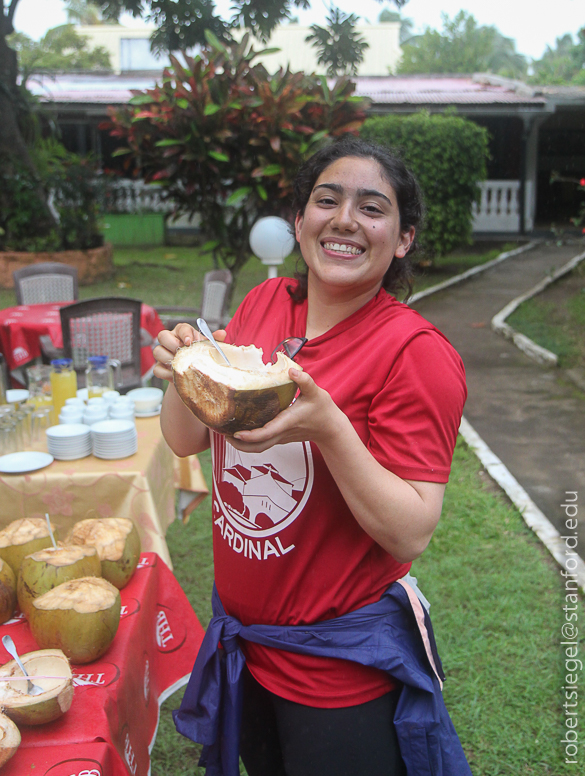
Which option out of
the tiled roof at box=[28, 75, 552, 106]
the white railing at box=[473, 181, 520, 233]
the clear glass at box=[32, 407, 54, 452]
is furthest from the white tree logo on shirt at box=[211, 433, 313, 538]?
the white railing at box=[473, 181, 520, 233]

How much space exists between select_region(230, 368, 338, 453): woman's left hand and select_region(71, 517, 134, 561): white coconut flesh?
0.82 m

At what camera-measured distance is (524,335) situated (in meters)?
7.90

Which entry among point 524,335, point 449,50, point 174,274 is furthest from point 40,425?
point 449,50

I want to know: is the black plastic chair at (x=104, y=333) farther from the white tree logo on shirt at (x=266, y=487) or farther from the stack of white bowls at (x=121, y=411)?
the white tree logo on shirt at (x=266, y=487)

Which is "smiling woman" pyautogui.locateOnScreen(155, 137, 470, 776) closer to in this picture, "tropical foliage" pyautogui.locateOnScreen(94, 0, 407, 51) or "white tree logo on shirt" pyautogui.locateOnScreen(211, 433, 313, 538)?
"white tree logo on shirt" pyautogui.locateOnScreen(211, 433, 313, 538)

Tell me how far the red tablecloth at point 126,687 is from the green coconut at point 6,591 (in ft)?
0.14

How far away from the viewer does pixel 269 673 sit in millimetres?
1337

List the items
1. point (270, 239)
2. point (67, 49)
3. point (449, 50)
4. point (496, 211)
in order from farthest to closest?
point (449, 50)
point (67, 49)
point (496, 211)
point (270, 239)

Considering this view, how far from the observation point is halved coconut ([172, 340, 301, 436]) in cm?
106

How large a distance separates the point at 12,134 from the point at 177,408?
1142 centimetres

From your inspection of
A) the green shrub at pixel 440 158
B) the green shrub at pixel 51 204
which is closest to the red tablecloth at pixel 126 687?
the green shrub at pixel 440 158

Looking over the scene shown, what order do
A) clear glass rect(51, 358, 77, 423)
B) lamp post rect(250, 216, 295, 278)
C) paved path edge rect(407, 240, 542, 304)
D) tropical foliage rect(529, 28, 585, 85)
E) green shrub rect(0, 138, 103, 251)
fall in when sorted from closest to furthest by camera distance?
1. clear glass rect(51, 358, 77, 423)
2. lamp post rect(250, 216, 295, 278)
3. paved path edge rect(407, 240, 542, 304)
4. green shrub rect(0, 138, 103, 251)
5. tropical foliage rect(529, 28, 585, 85)

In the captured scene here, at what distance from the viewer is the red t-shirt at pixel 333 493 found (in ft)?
3.84

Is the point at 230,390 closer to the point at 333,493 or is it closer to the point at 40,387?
the point at 333,493
